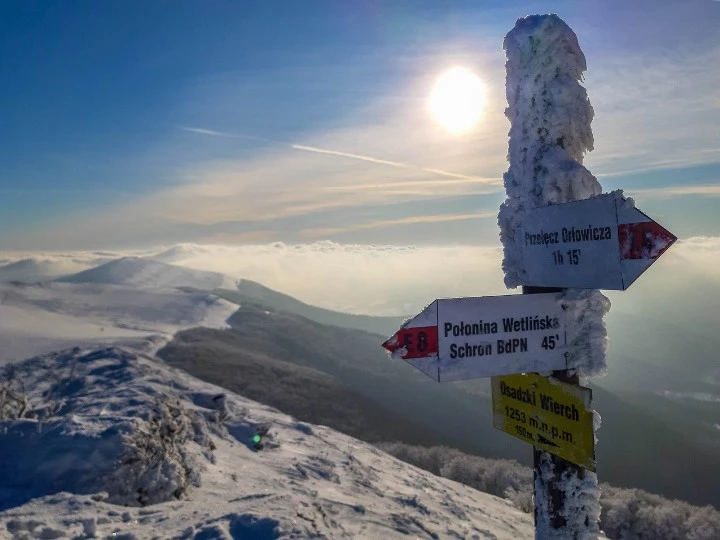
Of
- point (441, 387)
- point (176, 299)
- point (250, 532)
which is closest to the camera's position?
point (250, 532)

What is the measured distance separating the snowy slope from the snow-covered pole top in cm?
8998

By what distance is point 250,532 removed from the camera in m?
9.53

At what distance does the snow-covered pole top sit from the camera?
508 cm

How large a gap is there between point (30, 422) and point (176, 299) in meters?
176

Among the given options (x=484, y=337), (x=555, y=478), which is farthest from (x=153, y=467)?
(x=484, y=337)

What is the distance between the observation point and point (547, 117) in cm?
518

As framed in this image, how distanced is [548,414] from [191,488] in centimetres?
1261

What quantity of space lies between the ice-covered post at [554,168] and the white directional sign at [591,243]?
0.19m

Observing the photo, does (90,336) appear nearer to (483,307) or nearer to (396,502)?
(396,502)

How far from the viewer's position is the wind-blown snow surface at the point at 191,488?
10.2 metres

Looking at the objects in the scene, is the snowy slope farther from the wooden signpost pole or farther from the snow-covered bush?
the wooden signpost pole

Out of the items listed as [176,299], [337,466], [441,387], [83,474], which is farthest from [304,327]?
[83,474]

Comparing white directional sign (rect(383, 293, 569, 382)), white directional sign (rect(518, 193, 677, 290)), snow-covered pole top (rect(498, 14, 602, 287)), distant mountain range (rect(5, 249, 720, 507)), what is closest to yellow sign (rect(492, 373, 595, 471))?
white directional sign (rect(383, 293, 569, 382))

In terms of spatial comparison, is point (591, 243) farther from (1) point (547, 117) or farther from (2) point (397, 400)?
(2) point (397, 400)
